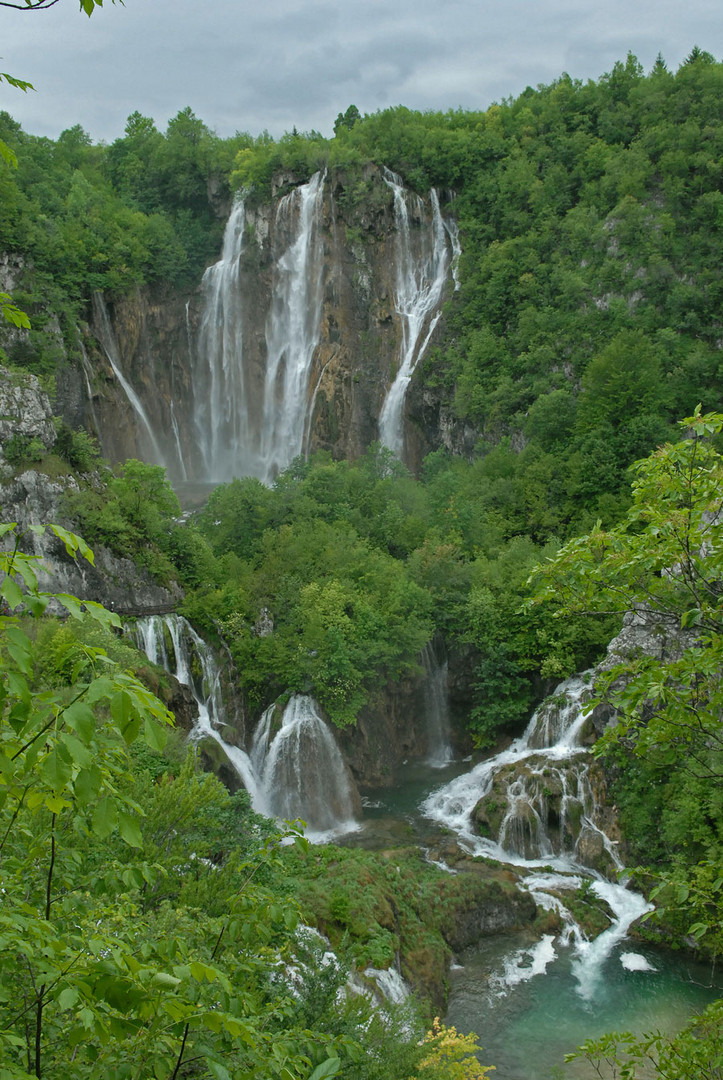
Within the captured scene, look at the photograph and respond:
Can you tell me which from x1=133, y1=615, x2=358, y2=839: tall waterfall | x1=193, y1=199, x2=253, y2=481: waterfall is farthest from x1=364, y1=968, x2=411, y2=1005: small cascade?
x1=193, y1=199, x2=253, y2=481: waterfall

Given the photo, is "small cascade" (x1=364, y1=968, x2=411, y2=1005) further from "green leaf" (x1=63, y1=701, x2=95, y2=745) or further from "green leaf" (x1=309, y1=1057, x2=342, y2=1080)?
"green leaf" (x1=63, y1=701, x2=95, y2=745)

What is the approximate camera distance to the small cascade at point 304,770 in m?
19.2

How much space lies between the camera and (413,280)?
122 ft

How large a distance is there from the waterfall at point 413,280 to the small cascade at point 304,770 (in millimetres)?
17899

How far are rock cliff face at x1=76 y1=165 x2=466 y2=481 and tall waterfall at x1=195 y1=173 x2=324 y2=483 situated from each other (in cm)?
6

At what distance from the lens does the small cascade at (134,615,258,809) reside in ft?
62.6

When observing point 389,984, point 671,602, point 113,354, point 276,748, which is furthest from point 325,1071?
point 113,354

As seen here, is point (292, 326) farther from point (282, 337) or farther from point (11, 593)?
point (11, 593)

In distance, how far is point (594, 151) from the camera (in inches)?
1395

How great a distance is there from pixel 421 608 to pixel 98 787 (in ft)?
65.6

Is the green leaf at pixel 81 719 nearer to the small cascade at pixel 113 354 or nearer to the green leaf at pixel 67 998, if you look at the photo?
the green leaf at pixel 67 998

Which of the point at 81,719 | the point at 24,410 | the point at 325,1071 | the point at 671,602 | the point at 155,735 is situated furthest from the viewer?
the point at 24,410

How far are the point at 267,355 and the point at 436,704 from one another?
21522mm

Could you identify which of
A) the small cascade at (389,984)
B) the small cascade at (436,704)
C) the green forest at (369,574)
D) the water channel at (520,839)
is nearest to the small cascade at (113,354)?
the green forest at (369,574)
